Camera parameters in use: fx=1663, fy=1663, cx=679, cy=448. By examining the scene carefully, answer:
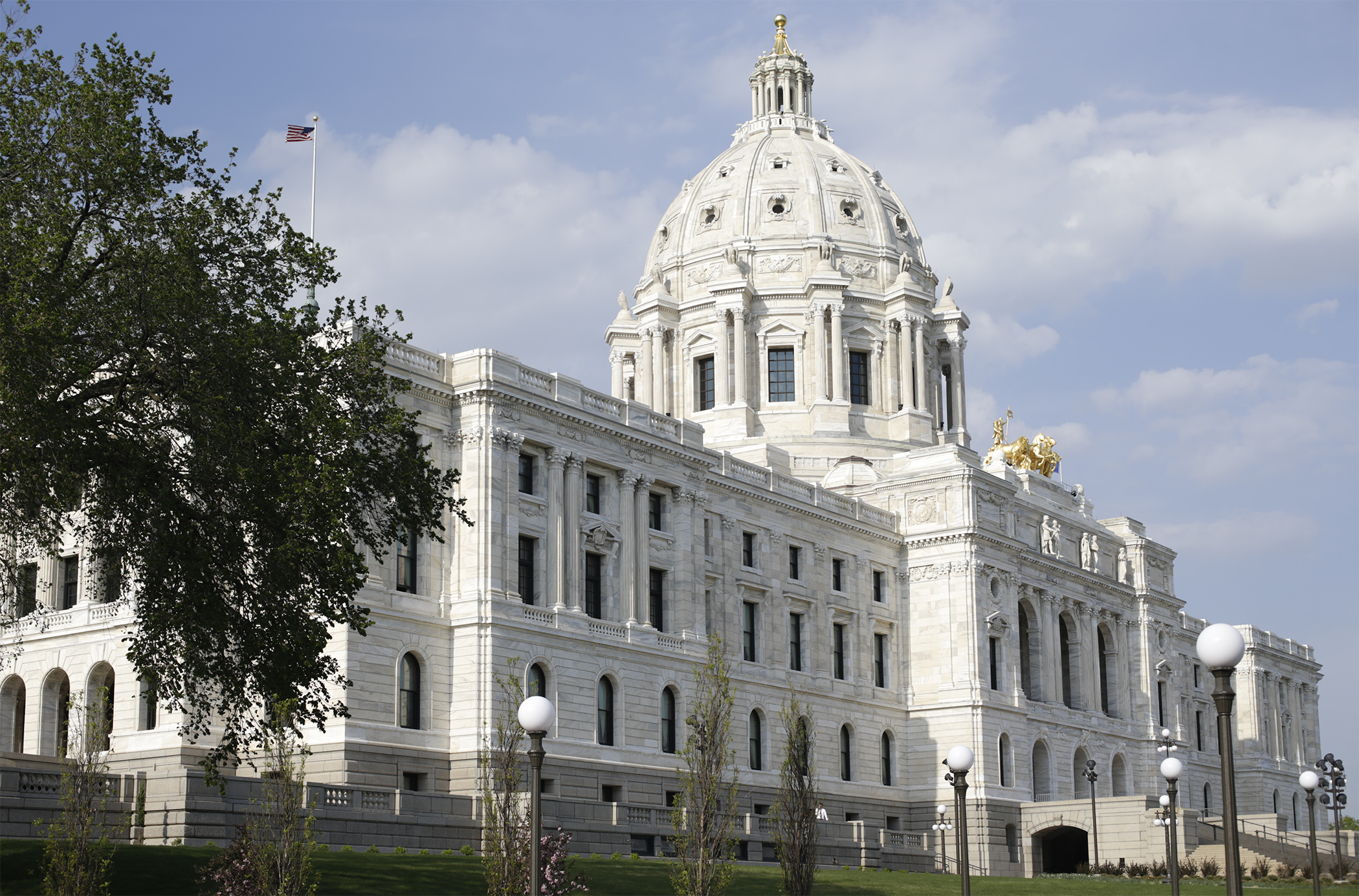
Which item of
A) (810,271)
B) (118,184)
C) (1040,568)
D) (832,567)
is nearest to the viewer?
(118,184)

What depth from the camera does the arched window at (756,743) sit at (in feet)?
218

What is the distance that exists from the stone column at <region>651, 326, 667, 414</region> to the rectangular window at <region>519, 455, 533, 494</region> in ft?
117

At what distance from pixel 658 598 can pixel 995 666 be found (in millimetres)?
22335

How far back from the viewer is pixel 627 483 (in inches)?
2367

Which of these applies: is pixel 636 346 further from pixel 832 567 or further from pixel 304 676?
pixel 304 676

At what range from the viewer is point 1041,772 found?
80000 millimetres

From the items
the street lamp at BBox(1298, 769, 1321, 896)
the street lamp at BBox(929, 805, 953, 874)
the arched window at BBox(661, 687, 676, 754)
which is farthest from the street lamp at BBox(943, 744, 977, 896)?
the street lamp at BBox(929, 805, 953, 874)

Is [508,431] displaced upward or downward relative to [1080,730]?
upward

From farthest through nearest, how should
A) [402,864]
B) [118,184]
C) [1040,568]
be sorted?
[1040,568] < [402,864] < [118,184]

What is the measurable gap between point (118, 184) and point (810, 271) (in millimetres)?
64412

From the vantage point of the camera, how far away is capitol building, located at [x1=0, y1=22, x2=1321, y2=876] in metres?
51.9

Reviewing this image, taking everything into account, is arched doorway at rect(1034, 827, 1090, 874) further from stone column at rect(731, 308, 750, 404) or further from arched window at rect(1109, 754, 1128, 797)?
stone column at rect(731, 308, 750, 404)

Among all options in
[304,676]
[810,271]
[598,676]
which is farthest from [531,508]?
[810,271]

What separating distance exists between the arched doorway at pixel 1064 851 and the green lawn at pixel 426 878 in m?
23.1
